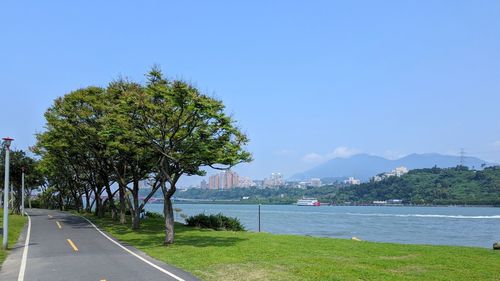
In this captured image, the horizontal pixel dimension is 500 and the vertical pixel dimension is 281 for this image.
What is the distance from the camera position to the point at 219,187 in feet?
653

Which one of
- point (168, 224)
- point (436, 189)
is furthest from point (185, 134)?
point (436, 189)

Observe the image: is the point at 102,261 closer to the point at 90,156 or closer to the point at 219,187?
the point at 90,156

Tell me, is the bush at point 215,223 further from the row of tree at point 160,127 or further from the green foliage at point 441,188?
the green foliage at point 441,188

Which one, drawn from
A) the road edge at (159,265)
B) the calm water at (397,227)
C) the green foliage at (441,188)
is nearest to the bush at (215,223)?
the calm water at (397,227)

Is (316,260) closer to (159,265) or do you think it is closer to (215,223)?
(159,265)

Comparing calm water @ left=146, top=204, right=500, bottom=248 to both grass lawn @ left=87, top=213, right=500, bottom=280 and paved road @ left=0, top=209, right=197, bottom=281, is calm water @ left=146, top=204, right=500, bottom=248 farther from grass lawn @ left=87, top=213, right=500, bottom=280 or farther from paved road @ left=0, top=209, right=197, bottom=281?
paved road @ left=0, top=209, right=197, bottom=281

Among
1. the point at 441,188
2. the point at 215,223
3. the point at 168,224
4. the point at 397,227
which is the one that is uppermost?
the point at 168,224

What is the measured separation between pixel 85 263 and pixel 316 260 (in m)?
7.78

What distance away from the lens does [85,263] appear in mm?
15211

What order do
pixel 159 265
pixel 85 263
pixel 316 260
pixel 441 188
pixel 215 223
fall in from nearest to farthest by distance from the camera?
pixel 159 265, pixel 85 263, pixel 316 260, pixel 215 223, pixel 441 188

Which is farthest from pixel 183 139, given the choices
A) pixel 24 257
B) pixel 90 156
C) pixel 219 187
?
pixel 219 187

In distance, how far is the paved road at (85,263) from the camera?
12.8 m

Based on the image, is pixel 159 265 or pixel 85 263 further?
pixel 85 263

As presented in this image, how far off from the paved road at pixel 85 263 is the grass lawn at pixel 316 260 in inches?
33.8
